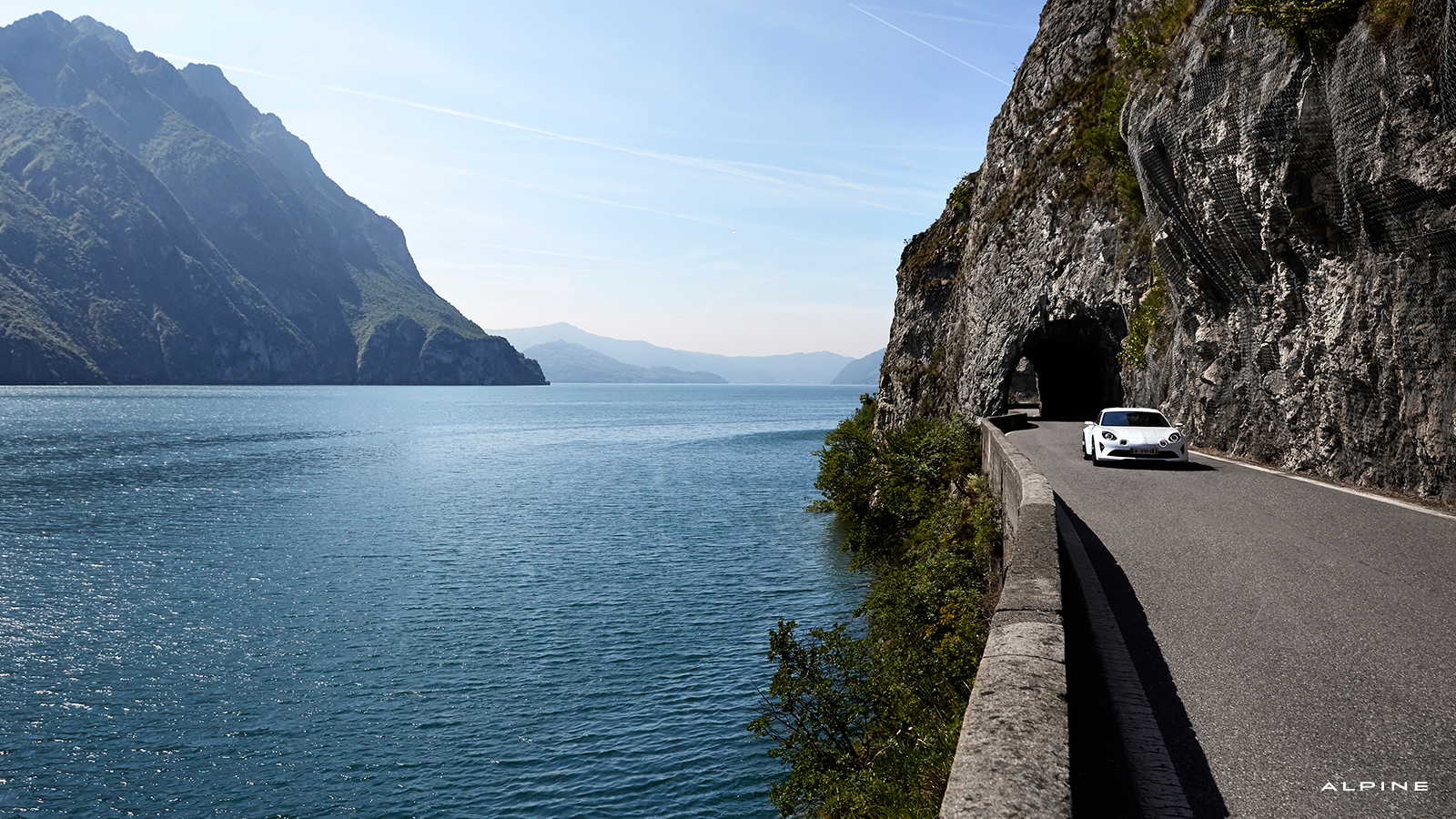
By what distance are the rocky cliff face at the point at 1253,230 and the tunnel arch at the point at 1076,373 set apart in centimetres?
165

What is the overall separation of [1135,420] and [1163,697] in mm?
17364

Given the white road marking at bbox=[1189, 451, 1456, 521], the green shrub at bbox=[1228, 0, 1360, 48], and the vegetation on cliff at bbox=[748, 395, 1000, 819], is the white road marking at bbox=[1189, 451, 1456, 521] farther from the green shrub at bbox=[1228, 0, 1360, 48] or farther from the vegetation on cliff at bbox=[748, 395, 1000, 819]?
the green shrub at bbox=[1228, 0, 1360, 48]

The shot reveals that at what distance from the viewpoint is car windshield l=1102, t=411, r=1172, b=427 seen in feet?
68.2

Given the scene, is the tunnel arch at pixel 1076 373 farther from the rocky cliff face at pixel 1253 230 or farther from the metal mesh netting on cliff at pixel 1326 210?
the metal mesh netting on cliff at pixel 1326 210

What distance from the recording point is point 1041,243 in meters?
36.1

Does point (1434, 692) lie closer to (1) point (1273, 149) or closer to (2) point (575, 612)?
(1) point (1273, 149)

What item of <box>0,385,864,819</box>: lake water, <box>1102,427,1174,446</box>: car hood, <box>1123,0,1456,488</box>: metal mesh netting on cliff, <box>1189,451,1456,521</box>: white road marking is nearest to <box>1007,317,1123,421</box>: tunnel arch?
<box>0,385,864,819</box>: lake water

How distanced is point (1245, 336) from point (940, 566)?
12.1 m

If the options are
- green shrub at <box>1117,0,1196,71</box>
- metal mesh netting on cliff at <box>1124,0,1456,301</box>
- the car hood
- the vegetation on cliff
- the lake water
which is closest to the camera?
the vegetation on cliff

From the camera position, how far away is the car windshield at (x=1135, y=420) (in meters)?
20.8

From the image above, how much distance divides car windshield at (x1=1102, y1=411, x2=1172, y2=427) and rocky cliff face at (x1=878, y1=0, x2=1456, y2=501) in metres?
2.23

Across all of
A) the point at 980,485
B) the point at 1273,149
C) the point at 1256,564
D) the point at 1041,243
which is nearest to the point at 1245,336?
the point at 1273,149

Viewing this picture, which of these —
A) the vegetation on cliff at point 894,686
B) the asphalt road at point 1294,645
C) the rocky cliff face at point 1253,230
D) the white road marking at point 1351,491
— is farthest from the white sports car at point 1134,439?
the asphalt road at point 1294,645

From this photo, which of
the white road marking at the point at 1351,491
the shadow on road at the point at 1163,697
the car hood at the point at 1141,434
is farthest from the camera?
the car hood at the point at 1141,434
